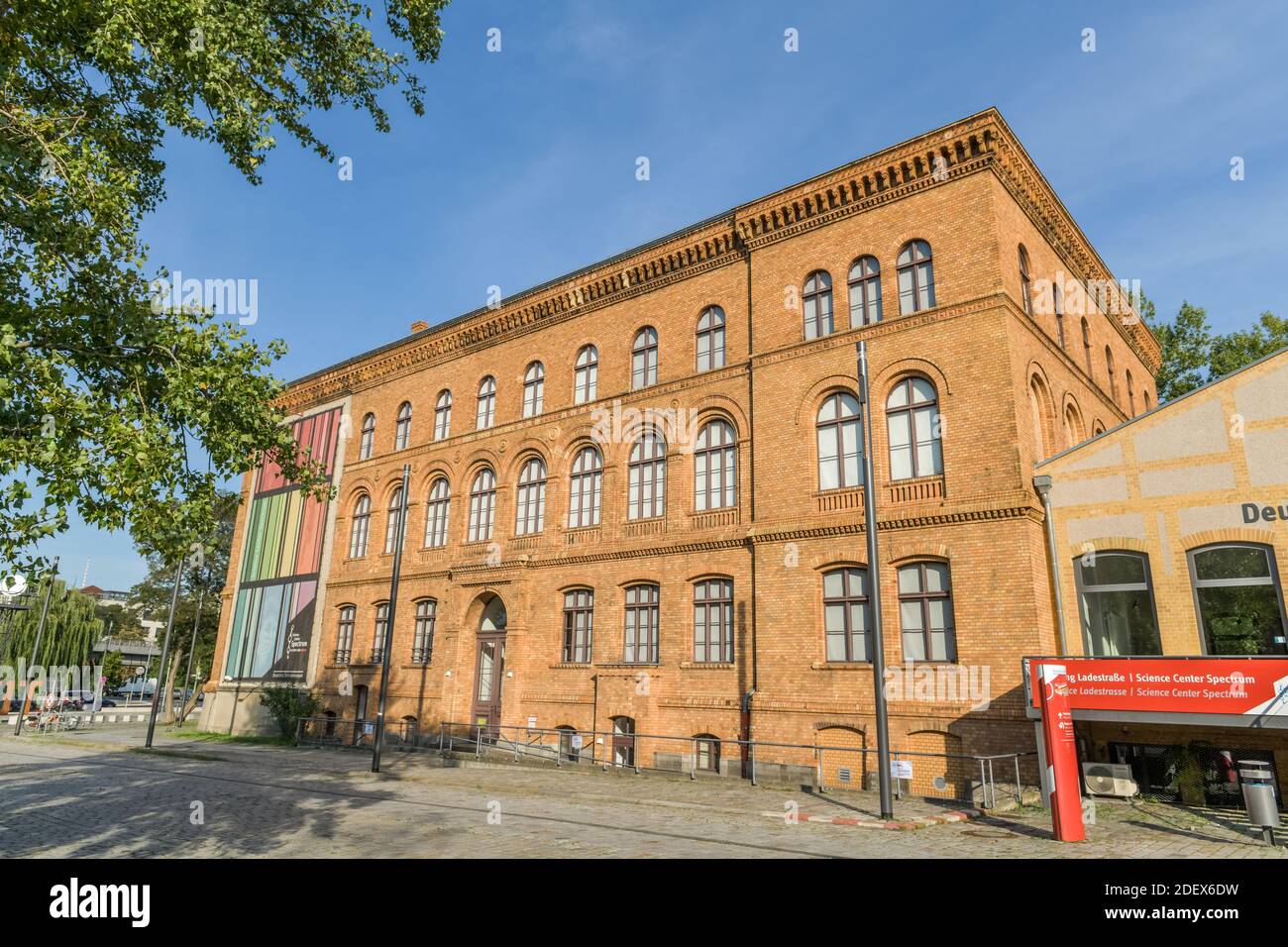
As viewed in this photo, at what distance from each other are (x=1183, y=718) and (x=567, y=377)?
1793 centimetres

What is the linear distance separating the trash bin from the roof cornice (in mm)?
12868

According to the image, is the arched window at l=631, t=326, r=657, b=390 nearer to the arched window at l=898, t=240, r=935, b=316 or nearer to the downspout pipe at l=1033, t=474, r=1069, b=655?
the arched window at l=898, t=240, r=935, b=316

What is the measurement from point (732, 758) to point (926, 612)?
567 centimetres

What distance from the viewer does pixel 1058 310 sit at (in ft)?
66.5

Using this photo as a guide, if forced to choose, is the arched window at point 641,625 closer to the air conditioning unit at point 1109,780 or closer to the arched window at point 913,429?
the arched window at point 913,429

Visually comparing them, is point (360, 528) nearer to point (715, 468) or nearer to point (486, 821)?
point (715, 468)

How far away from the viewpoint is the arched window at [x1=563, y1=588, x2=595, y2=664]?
72.4 ft

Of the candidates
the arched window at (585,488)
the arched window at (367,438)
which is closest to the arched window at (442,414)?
the arched window at (367,438)

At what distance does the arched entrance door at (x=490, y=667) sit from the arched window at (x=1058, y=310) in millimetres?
17542

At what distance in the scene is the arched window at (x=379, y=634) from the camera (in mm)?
27500

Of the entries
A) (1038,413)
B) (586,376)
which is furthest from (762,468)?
(586,376)

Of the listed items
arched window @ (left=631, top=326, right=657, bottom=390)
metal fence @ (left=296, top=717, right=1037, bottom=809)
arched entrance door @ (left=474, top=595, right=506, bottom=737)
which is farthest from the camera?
arched entrance door @ (left=474, top=595, right=506, bottom=737)

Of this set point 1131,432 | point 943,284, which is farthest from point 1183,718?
point 943,284

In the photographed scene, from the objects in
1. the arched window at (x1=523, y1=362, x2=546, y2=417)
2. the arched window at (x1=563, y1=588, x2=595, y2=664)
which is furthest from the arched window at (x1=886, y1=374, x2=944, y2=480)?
the arched window at (x1=523, y1=362, x2=546, y2=417)
